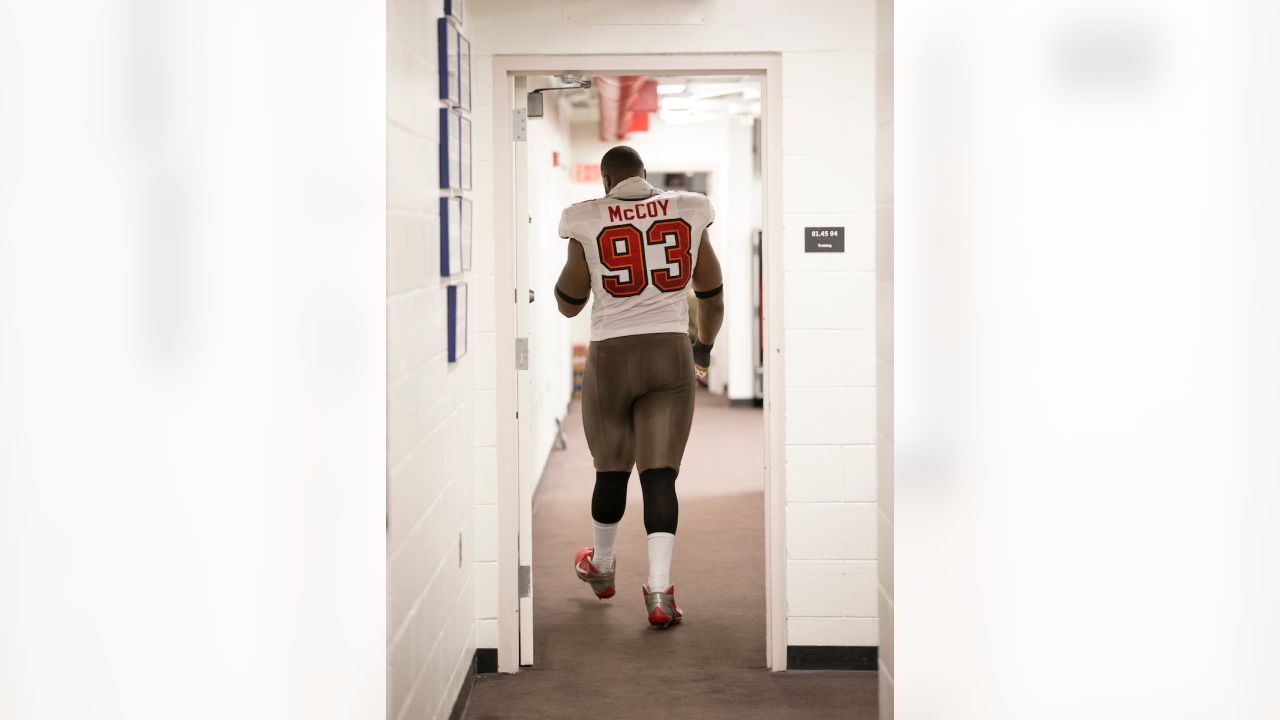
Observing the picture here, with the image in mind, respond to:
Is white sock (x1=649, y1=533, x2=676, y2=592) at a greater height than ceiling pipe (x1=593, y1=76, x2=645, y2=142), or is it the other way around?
ceiling pipe (x1=593, y1=76, x2=645, y2=142)

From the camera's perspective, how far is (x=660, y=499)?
3922mm

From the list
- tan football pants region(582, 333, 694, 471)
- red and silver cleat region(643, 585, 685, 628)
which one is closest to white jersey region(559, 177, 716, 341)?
tan football pants region(582, 333, 694, 471)

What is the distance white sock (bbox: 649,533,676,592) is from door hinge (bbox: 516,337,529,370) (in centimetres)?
76

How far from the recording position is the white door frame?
11.9ft

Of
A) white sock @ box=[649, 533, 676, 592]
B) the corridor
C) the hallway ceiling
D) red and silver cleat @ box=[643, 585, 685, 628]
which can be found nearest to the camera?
the corridor

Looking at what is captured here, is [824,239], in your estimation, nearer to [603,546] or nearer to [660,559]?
[660,559]

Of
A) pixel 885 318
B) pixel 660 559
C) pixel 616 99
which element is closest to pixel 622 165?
pixel 660 559

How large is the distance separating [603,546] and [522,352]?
2.99 ft

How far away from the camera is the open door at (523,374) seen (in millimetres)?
3709

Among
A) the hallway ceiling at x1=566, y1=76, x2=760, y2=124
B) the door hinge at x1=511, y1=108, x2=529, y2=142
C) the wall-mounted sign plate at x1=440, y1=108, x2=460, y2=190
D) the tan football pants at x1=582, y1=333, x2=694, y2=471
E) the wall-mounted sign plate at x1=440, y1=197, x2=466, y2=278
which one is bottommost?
the tan football pants at x1=582, y1=333, x2=694, y2=471

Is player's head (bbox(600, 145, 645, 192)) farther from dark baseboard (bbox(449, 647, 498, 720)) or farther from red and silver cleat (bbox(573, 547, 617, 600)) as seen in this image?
dark baseboard (bbox(449, 647, 498, 720))

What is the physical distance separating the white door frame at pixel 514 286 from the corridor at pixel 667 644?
0.18 meters
